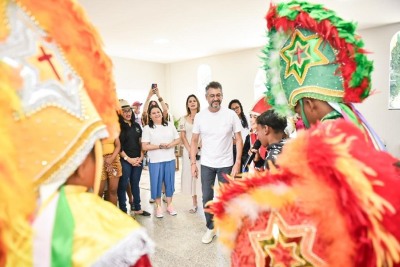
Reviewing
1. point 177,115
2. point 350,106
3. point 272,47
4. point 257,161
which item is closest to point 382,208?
point 350,106

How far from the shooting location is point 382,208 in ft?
2.22

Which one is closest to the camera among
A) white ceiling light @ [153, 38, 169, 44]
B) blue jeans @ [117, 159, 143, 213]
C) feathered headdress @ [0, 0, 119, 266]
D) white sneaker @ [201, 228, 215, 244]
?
feathered headdress @ [0, 0, 119, 266]

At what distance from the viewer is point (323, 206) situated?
71 cm

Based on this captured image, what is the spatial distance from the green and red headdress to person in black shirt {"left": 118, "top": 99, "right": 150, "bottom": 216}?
9.68 feet

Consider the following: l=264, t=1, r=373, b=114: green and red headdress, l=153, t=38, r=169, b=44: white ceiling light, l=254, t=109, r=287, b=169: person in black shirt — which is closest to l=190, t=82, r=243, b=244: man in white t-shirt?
l=254, t=109, r=287, b=169: person in black shirt

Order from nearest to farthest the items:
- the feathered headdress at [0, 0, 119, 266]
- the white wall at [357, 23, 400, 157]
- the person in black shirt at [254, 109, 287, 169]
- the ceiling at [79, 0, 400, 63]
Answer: the feathered headdress at [0, 0, 119, 266] → the person in black shirt at [254, 109, 287, 169] → the ceiling at [79, 0, 400, 63] → the white wall at [357, 23, 400, 157]

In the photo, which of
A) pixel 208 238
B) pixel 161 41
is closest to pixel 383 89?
pixel 161 41

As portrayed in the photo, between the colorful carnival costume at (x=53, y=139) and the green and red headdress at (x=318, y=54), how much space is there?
1046 mm

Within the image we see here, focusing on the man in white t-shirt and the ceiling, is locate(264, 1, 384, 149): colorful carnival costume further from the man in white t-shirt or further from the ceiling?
the ceiling

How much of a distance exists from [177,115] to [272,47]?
993 centimetres

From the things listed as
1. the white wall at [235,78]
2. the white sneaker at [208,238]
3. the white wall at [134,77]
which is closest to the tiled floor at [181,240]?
the white sneaker at [208,238]

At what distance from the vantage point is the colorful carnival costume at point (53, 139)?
0.68 m

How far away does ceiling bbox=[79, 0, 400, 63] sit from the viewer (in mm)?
5266

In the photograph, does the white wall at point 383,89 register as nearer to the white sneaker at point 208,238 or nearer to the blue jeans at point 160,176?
the blue jeans at point 160,176
